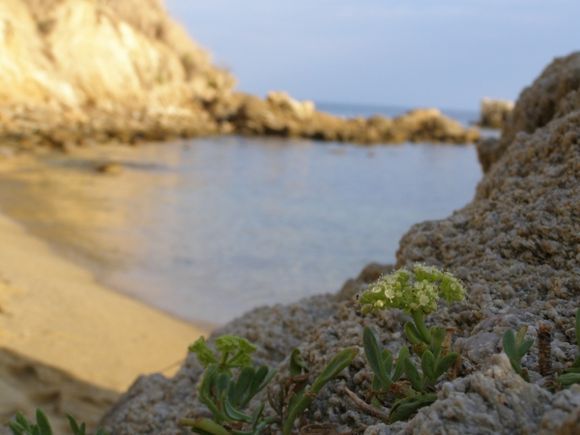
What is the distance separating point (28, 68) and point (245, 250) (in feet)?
69.7

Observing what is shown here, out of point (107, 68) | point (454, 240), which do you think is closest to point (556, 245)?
point (454, 240)

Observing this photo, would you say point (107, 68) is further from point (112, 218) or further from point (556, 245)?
point (556, 245)

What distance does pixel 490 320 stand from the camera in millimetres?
1632

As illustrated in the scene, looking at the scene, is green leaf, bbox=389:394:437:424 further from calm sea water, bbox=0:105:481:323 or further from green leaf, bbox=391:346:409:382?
calm sea water, bbox=0:105:481:323

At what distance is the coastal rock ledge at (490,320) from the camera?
117cm

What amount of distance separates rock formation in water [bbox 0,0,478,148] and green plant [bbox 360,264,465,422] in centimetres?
2083

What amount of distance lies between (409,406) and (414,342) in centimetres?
20

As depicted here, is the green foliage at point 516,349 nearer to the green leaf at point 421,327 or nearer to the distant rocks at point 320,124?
the green leaf at point 421,327

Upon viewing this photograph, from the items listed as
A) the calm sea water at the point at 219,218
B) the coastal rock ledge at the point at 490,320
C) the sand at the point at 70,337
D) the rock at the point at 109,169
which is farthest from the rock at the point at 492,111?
the coastal rock ledge at the point at 490,320

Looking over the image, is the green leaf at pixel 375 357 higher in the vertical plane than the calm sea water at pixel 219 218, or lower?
higher

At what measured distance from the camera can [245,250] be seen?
10797 mm

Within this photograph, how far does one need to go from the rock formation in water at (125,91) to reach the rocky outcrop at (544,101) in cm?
1929

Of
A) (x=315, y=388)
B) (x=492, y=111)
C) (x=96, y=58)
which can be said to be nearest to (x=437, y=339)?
(x=315, y=388)

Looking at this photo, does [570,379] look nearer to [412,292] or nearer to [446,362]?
[446,362]
